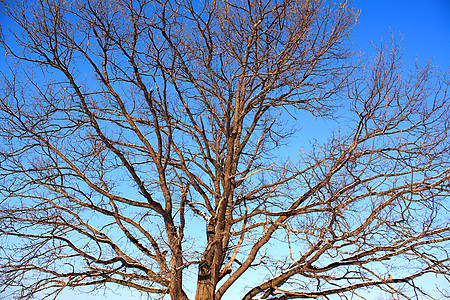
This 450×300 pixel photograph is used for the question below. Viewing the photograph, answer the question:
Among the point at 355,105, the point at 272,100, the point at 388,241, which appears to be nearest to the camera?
the point at 388,241

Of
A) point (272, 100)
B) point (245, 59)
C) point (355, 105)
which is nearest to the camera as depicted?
point (355, 105)

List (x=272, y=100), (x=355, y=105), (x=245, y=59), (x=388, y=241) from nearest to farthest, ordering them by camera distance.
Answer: (x=388, y=241) → (x=355, y=105) → (x=245, y=59) → (x=272, y=100)

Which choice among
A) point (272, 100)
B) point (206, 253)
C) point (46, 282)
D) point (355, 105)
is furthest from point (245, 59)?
point (46, 282)

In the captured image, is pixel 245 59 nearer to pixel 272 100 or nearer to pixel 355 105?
pixel 272 100

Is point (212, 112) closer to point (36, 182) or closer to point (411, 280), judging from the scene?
point (36, 182)

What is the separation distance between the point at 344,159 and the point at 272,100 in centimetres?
232

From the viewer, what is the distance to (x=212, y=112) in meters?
8.29

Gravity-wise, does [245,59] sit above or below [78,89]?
above

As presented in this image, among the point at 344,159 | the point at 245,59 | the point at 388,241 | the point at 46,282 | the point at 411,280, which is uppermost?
the point at 245,59

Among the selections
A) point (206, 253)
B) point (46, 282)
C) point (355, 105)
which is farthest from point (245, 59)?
point (46, 282)

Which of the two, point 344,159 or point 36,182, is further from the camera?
point 36,182

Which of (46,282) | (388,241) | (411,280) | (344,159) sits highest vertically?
(344,159)

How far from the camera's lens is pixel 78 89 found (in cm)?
698

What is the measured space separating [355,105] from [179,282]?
14.7 ft
